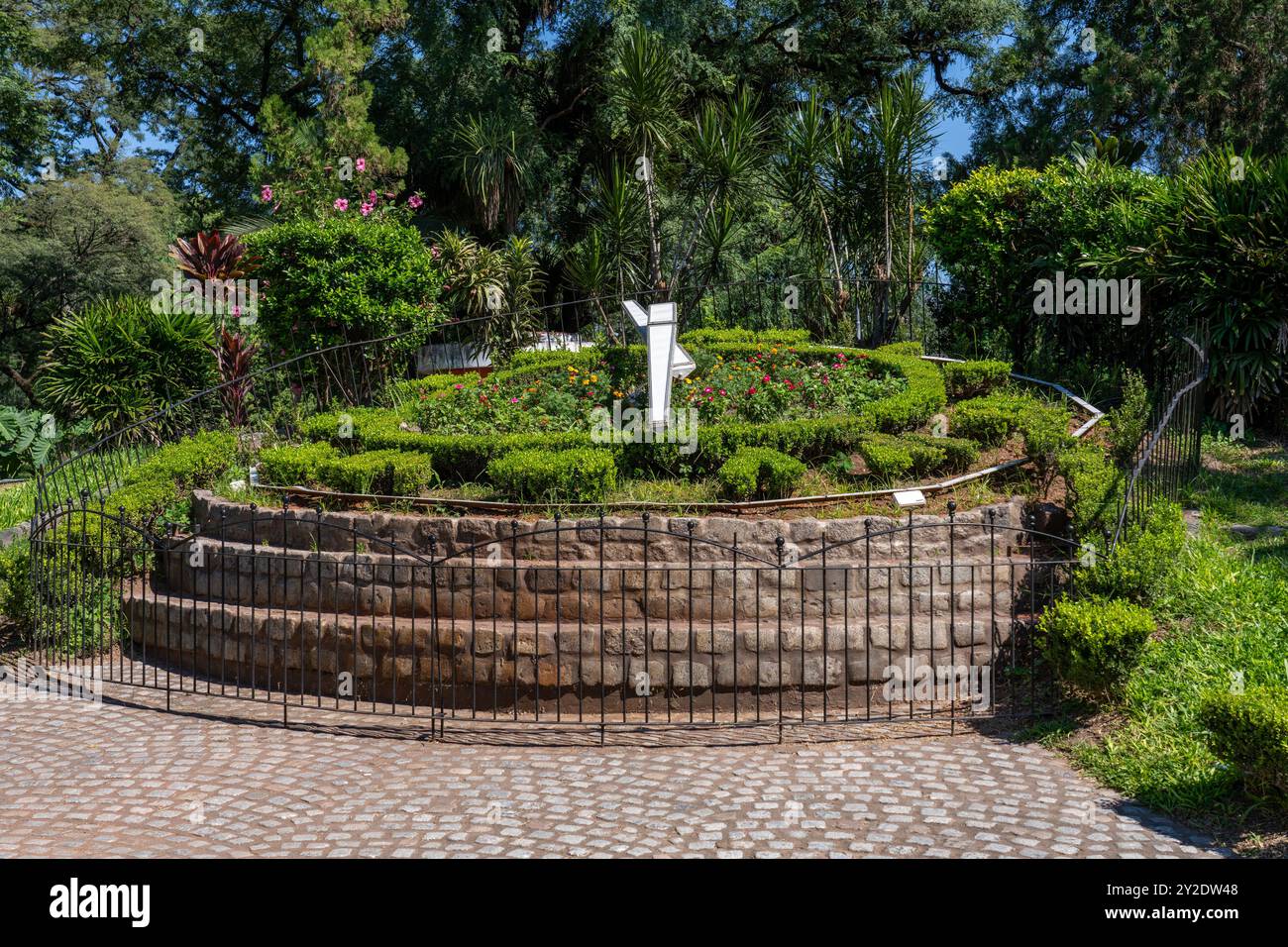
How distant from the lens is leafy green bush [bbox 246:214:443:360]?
13719mm

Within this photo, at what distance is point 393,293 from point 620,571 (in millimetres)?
7284

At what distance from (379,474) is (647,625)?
3.19m

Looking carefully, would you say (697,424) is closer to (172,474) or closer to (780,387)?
(780,387)

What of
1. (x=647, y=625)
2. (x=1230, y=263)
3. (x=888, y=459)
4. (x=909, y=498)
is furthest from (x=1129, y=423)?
(x=647, y=625)

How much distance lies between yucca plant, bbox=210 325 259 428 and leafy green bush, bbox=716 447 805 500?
7078 millimetres

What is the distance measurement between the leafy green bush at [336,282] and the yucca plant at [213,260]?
21cm

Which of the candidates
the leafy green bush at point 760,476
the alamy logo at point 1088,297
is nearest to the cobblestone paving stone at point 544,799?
the leafy green bush at point 760,476

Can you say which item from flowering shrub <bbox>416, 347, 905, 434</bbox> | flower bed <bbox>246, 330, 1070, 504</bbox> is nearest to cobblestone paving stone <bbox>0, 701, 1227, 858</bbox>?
flower bed <bbox>246, 330, 1070, 504</bbox>

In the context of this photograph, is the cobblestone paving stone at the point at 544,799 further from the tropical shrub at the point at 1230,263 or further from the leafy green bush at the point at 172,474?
the tropical shrub at the point at 1230,263

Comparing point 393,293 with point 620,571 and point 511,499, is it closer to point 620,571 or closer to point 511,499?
point 511,499

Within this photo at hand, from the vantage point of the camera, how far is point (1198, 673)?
7.34m

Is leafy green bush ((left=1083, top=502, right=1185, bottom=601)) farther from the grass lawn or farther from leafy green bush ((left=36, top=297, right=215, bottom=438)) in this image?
leafy green bush ((left=36, top=297, right=215, bottom=438))

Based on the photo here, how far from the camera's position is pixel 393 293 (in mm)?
14180
